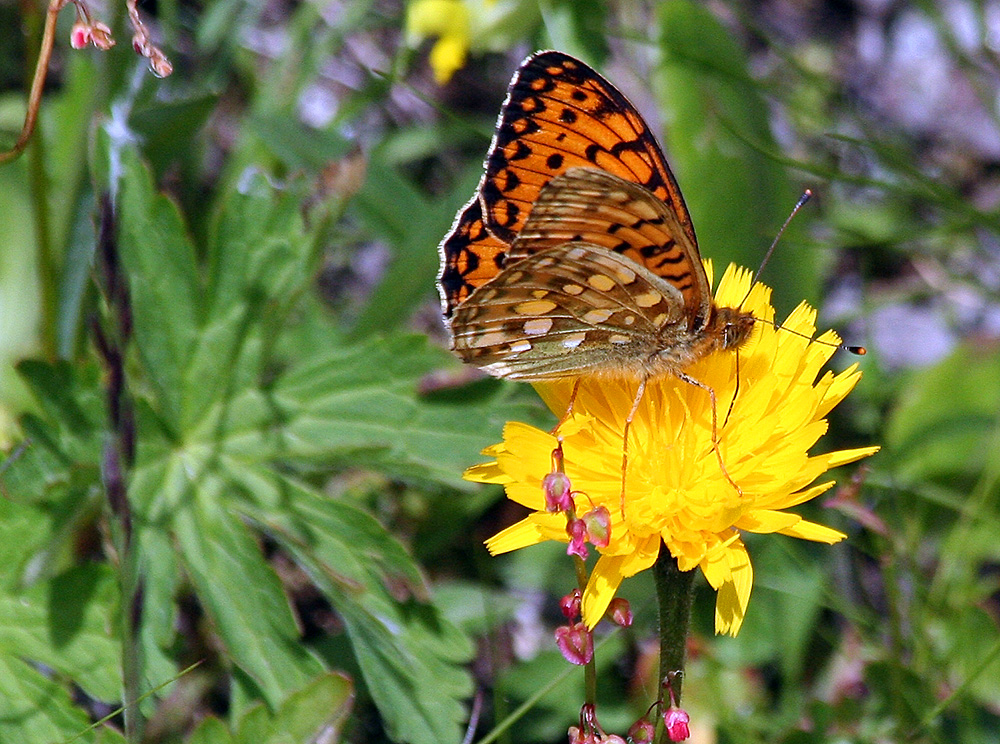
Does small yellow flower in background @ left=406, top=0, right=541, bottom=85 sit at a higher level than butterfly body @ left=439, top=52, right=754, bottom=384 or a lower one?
higher

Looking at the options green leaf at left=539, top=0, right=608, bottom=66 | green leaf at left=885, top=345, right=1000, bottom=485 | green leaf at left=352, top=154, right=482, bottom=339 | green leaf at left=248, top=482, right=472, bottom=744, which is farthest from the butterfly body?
green leaf at left=885, top=345, right=1000, bottom=485

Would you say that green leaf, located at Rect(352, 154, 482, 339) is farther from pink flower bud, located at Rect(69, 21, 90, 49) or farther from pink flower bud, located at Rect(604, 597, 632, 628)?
pink flower bud, located at Rect(604, 597, 632, 628)

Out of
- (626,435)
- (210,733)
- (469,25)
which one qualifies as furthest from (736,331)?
(469,25)

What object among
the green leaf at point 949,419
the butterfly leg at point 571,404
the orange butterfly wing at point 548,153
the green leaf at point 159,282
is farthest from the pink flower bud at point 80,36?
the green leaf at point 949,419

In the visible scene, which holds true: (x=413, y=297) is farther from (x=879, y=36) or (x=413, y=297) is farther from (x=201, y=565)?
(x=879, y=36)

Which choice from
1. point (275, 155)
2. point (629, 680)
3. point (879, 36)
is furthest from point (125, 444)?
point (879, 36)
